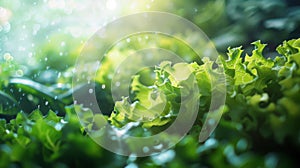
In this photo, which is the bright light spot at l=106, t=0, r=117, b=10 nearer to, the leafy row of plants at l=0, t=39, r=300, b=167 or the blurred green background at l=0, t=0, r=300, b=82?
the blurred green background at l=0, t=0, r=300, b=82

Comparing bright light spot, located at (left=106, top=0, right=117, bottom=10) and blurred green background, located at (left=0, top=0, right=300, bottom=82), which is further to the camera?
bright light spot, located at (left=106, top=0, right=117, bottom=10)

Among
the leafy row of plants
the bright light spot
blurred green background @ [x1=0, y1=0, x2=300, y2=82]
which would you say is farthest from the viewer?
the bright light spot

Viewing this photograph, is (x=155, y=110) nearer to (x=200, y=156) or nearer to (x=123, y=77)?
(x=200, y=156)

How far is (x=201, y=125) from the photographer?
2.64 ft

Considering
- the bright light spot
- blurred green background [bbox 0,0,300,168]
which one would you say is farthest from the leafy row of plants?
the bright light spot

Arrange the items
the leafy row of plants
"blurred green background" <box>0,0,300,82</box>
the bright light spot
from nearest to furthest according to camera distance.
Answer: the leafy row of plants
"blurred green background" <box>0,0,300,82</box>
the bright light spot

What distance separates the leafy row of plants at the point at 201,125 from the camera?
0.60m

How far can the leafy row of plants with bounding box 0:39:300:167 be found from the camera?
1.96 feet

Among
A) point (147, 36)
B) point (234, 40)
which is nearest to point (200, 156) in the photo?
point (147, 36)

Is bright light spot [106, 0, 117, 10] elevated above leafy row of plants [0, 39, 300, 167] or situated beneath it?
elevated above

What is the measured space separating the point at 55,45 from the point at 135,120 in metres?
1.54

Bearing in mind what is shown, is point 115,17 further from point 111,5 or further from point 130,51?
point 130,51

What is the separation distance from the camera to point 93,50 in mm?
2119

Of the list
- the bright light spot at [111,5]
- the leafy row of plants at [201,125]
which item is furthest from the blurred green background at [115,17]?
the leafy row of plants at [201,125]
